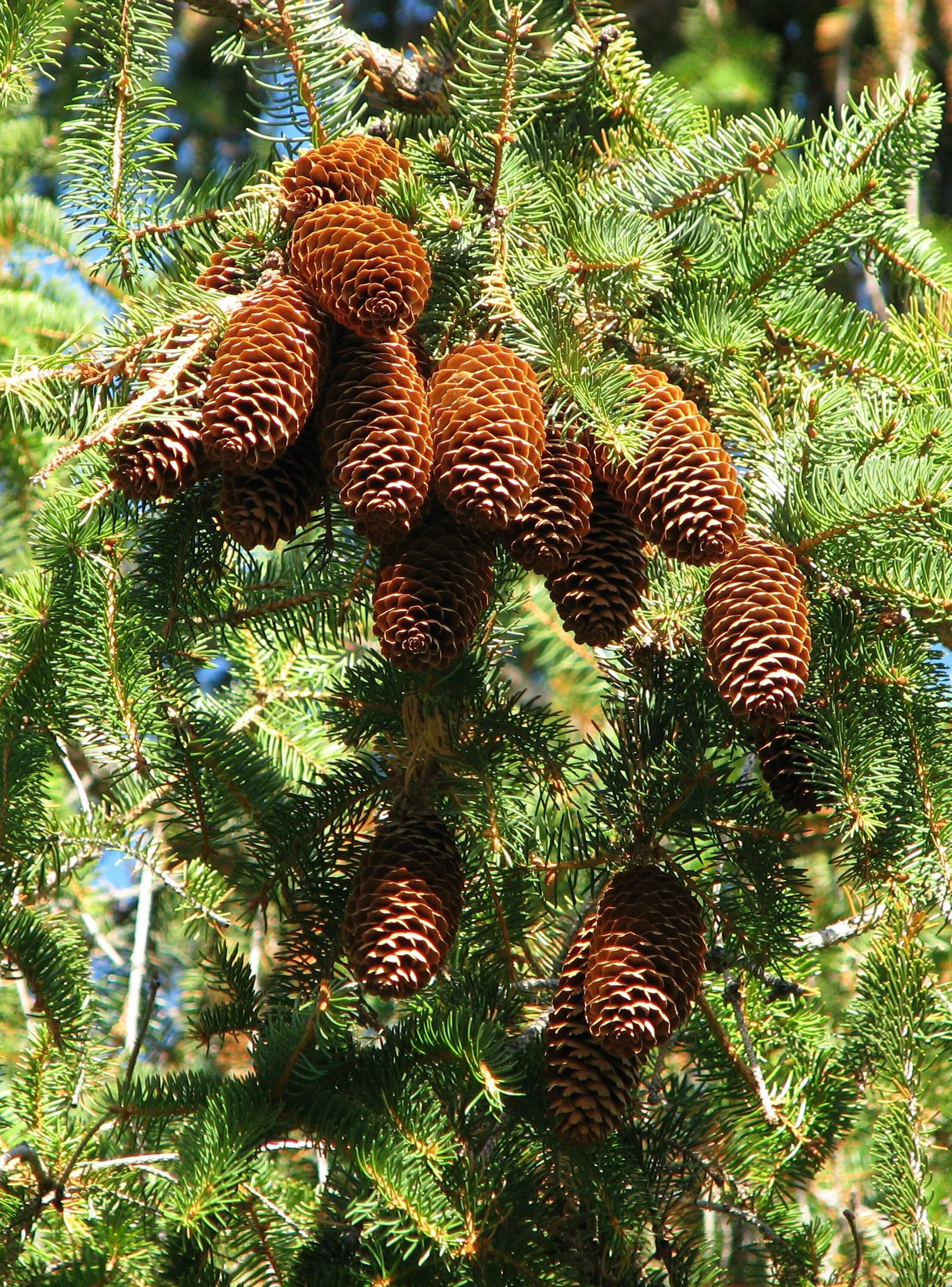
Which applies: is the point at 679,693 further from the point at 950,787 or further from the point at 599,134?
the point at 599,134

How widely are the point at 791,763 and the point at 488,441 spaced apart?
1.51 ft

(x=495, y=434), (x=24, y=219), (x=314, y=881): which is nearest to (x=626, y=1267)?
(x=314, y=881)

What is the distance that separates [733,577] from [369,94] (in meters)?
0.81

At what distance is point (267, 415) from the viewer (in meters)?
1.01

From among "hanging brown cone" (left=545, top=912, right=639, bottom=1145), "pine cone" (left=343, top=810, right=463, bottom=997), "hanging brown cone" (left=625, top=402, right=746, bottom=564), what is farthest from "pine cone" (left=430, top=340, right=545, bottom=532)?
"hanging brown cone" (left=545, top=912, right=639, bottom=1145)

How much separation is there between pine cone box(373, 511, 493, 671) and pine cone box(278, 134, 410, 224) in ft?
1.04

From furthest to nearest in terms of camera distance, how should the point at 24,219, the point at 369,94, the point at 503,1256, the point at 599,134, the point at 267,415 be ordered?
the point at 24,219 < the point at 599,134 < the point at 369,94 < the point at 503,1256 < the point at 267,415

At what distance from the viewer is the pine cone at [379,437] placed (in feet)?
3.36

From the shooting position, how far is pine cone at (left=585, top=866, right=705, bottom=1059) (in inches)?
42.6

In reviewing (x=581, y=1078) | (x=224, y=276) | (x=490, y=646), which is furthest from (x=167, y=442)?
(x=581, y=1078)

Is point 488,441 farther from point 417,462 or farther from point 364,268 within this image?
point 364,268

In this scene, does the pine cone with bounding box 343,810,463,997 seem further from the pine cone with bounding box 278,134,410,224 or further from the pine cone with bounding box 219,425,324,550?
the pine cone with bounding box 278,134,410,224

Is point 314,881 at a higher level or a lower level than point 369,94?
lower

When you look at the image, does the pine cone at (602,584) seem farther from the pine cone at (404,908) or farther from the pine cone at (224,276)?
the pine cone at (224,276)
